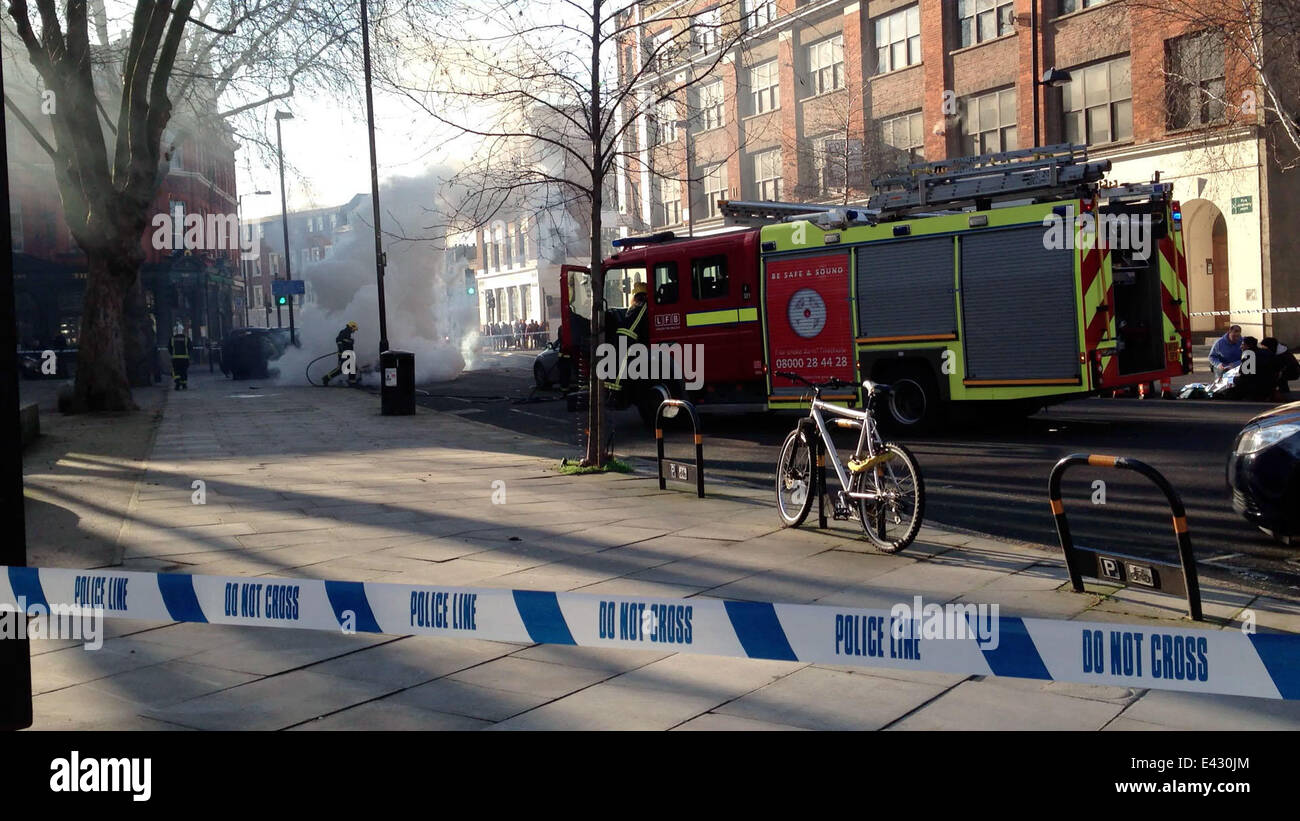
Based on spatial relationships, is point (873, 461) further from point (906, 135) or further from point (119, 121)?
point (906, 135)

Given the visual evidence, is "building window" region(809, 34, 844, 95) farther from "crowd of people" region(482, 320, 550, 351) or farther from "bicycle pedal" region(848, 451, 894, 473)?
"bicycle pedal" region(848, 451, 894, 473)

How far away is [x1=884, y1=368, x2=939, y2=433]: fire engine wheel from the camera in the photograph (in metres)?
15.0

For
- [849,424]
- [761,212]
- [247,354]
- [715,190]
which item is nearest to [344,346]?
[247,354]

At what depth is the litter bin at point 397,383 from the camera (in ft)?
68.0

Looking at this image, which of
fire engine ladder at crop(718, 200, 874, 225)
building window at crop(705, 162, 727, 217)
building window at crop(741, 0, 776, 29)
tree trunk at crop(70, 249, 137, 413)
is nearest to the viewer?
building window at crop(741, 0, 776, 29)

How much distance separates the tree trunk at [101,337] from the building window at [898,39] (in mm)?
25367

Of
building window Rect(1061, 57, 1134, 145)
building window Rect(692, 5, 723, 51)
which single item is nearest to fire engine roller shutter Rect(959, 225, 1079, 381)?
building window Rect(692, 5, 723, 51)

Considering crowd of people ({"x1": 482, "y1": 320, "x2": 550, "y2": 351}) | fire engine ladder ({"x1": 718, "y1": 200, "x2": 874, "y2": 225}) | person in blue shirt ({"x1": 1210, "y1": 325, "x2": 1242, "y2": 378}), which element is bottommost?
person in blue shirt ({"x1": 1210, "y1": 325, "x2": 1242, "y2": 378})

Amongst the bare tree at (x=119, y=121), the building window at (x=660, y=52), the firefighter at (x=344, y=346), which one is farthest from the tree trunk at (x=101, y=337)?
the building window at (x=660, y=52)

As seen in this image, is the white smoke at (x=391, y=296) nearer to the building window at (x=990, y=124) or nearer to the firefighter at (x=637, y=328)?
the firefighter at (x=637, y=328)

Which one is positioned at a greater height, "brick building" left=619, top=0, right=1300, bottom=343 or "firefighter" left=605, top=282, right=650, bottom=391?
"brick building" left=619, top=0, right=1300, bottom=343

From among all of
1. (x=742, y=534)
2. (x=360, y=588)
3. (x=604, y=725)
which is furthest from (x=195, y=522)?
(x=604, y=725)

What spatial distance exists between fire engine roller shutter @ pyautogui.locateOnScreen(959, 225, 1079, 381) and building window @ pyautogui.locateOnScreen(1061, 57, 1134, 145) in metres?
19.3
